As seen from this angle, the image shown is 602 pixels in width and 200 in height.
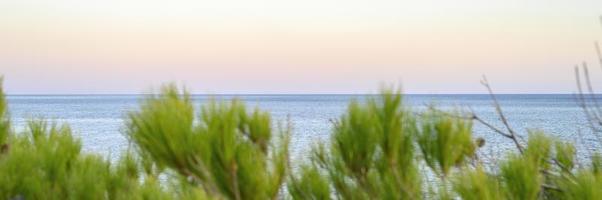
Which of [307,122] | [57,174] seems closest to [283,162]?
[57,174]

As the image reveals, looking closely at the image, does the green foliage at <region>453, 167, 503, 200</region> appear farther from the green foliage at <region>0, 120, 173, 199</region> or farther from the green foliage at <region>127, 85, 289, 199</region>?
the green foliage at <region>0, 120, 173, 199</region>

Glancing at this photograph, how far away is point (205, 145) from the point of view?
136 cm

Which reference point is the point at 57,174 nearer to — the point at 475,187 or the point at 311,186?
the point at 311,186

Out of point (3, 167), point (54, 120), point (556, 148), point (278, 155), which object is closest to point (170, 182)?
point (278, 155)

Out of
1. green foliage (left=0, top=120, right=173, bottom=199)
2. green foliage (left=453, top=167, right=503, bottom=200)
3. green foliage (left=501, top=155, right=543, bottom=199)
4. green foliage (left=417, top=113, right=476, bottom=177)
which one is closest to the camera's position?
green foliage (left=453, top=167, right=503, bottom=200)

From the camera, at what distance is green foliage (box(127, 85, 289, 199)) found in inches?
52.7

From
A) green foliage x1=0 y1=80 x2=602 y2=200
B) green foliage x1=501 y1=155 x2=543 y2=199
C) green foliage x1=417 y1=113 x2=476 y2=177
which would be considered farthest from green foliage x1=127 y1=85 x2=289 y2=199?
green foliage x1=501 y1=155 x2=543 y2=199

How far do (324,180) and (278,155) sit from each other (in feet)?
0.54

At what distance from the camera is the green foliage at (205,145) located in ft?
4.39

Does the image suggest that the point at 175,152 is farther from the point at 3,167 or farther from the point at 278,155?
the point at 3,167

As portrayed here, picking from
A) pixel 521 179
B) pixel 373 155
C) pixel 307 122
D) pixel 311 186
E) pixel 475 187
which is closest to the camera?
pixel 475 187

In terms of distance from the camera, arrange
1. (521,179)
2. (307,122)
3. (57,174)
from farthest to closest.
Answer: (307,122), (57,174), (521,179)

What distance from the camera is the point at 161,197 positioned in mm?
1312

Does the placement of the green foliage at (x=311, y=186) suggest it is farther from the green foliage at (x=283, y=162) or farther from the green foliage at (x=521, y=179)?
the green foliage at (x=521, y=179)
